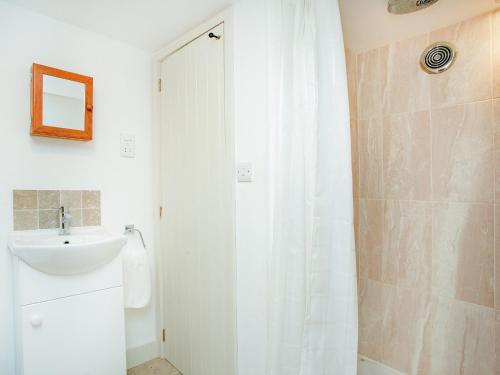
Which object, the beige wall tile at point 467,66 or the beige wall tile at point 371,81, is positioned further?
the beige wall tile at point 371,81

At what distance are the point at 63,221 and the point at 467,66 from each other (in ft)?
7.27

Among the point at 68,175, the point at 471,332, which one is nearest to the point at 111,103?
the point at 68,175

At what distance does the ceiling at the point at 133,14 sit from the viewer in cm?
146

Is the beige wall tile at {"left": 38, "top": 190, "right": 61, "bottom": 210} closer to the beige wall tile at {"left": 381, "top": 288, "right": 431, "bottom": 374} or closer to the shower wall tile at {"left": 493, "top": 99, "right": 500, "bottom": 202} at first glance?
the beige wall tile at {"left": 381, "top": 288, "right": 431, "bottom": 374}

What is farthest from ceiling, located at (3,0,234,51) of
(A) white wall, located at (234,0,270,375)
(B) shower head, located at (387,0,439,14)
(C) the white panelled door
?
(B) shower head, located at (387,0,439,14)

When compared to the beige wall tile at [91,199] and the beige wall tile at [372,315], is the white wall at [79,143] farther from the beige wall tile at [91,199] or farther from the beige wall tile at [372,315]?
the beige wall tile at [372,315]

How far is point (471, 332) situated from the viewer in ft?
4.29

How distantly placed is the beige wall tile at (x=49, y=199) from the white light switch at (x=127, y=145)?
0.45 metres

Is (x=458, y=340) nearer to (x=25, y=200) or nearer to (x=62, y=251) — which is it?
(x=62, y=251)

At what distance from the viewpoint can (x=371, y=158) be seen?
5.39 ft

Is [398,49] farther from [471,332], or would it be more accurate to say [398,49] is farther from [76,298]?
Result: [76,298]

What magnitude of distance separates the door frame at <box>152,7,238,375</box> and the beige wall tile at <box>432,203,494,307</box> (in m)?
1.03

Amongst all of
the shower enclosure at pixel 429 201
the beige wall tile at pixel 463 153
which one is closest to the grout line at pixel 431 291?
the shower enclosure at pixel 429 201

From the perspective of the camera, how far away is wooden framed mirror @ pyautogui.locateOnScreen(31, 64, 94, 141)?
4.82 ft
